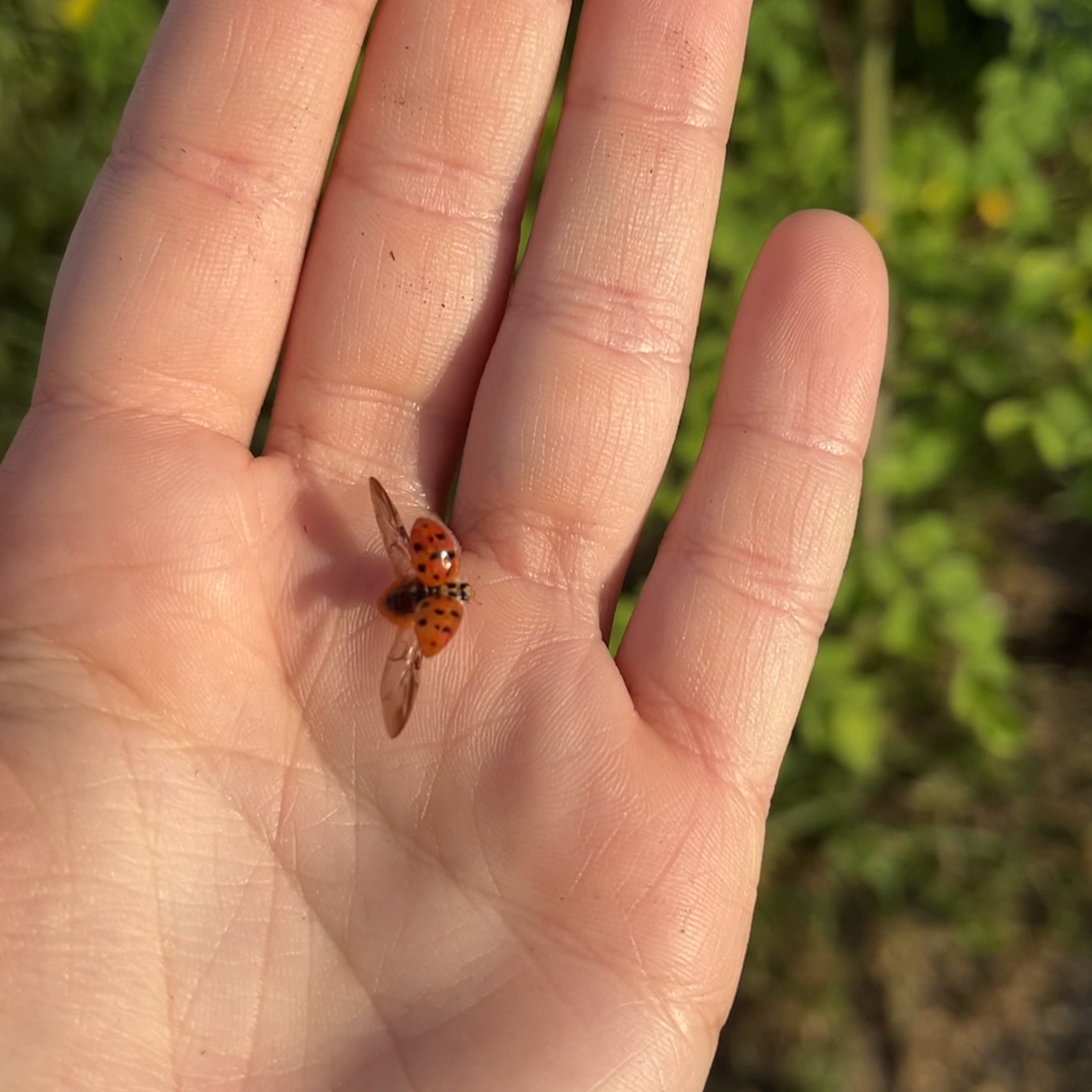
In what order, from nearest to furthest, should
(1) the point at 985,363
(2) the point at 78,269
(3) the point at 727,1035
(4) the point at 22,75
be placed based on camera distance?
(2) the point at 78,269, (1) the point at 985,363, (3) the point at 727,1035, (4) the point at 22,75

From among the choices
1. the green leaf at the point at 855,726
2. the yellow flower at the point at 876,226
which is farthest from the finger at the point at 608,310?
the green leaf at the point at 855,726

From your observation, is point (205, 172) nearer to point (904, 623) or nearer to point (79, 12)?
point (79, 12)

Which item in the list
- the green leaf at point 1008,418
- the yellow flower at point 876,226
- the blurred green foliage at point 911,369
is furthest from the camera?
the yellow flower at point 876,226

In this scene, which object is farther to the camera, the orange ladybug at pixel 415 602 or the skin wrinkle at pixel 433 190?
the skin wrinkle at pixel 433 190

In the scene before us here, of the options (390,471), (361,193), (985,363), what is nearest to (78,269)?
(361,193)

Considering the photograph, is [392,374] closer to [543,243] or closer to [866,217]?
[543,243]

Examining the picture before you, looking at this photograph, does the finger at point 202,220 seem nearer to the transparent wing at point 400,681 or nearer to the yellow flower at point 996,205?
the transparent wing at point 400,681

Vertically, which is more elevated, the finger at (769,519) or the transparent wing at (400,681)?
the finger at (769,519)

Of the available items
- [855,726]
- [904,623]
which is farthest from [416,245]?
[855,726]

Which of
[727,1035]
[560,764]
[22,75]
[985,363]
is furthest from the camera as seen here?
[22,75]
